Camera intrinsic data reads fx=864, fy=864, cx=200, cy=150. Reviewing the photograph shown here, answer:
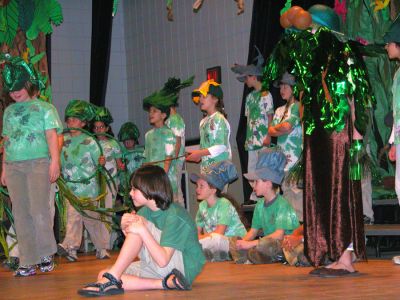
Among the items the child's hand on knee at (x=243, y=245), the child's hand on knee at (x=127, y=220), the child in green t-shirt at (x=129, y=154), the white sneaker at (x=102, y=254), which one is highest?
the child's hand on knee at (x=127, y=220)

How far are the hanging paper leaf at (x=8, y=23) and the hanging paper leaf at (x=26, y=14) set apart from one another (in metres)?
0.08

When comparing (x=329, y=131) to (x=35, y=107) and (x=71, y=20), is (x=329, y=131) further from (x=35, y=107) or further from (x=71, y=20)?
(x=71, y=20)

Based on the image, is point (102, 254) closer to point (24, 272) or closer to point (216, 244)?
point (216, 244)

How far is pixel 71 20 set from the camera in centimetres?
1189

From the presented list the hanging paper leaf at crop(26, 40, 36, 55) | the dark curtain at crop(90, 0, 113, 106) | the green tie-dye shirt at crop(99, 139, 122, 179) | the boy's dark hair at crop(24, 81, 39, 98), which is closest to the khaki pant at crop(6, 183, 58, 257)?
the boy's dark hair at crop(24, 81, 39, 98)

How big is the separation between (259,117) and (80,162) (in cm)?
168

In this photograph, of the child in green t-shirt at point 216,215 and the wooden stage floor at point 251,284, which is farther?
the child in green t-shirt at point 216,215

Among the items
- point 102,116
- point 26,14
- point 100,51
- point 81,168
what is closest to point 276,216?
point 81,168

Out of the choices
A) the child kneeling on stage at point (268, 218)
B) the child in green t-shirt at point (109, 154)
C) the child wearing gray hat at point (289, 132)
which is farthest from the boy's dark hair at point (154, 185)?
the child in green t-shirt at point (109, 154)

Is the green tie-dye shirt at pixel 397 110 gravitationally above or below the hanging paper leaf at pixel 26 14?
below

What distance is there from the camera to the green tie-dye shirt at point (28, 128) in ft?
18.7

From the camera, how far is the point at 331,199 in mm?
4680

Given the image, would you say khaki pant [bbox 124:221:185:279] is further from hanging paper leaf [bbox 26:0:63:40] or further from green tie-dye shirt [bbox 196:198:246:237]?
hanging paper leaf [bbox 26:0:63:40]

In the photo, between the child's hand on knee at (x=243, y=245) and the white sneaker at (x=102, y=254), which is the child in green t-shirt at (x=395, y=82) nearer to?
the child's hand on knee at (x=243, y=245)
